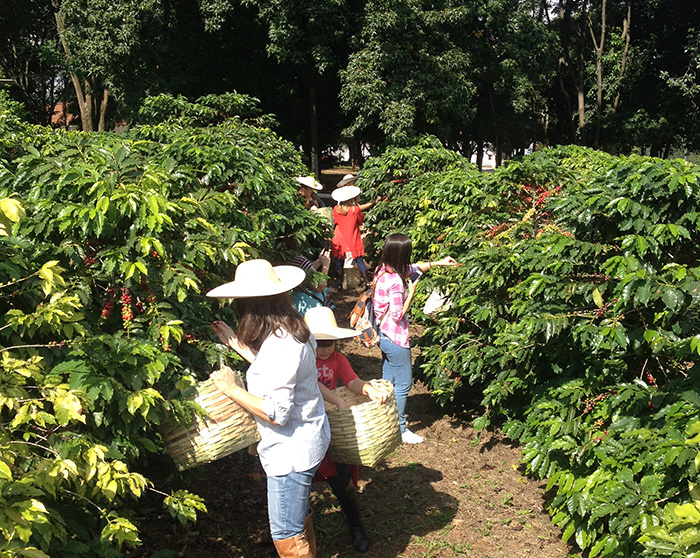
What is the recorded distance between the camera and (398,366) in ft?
16.7

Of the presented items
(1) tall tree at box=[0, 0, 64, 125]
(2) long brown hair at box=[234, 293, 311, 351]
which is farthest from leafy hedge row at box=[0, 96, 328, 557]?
(1) tall tree at box=[0, 0, 64, 125]

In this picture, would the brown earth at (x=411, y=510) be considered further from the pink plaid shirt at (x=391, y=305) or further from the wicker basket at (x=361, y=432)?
the pink plaid shirt at (x=391, y=305)

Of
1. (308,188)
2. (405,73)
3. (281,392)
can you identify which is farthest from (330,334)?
(405,73)

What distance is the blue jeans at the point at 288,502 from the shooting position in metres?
2.88

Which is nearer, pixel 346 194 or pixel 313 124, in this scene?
pixel 346 194

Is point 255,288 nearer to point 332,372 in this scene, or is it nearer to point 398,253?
point 332,372

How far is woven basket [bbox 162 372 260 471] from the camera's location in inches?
116

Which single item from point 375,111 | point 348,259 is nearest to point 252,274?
point 348,259

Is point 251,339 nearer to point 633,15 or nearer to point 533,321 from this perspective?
point 533,321

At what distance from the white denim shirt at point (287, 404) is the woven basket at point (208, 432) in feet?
0.49

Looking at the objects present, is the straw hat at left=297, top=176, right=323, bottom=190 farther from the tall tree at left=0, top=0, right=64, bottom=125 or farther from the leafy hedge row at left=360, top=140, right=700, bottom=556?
the tall tree at left=0, top=0, right=64, bottom=125

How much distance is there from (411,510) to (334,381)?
1327 mm

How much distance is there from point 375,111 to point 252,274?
43.7 feet

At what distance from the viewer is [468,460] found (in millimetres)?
5090
